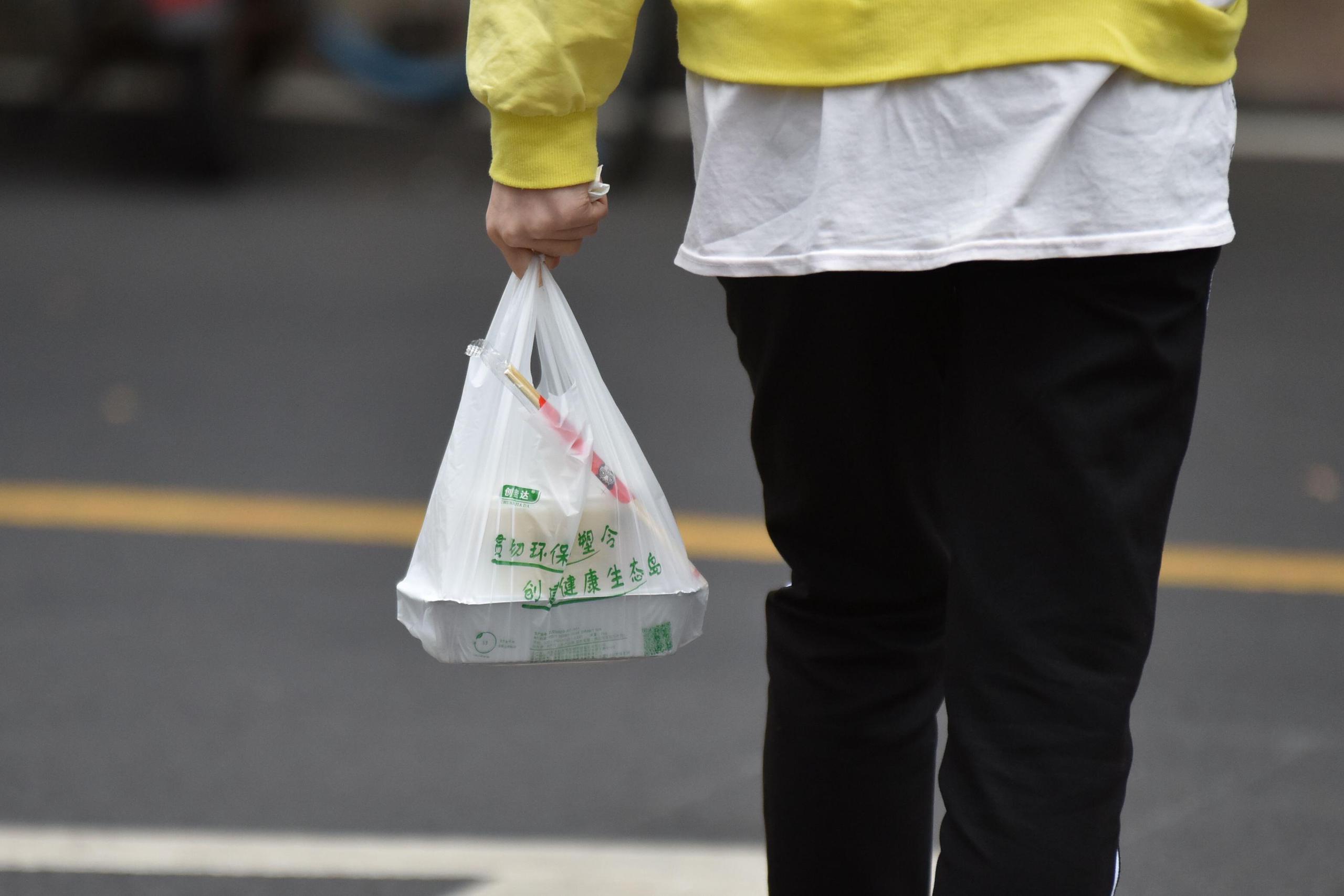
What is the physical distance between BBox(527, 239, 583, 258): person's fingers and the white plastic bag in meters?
0.06

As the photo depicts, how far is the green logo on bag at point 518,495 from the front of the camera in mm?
A: 1569

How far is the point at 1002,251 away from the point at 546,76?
0.40 meters

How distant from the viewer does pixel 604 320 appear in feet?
16.1

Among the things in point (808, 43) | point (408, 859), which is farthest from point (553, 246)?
point (408, 859)

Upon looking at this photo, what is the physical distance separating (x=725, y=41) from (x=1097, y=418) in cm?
40

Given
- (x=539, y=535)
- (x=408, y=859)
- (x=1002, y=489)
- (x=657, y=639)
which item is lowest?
(x=408, y=859)

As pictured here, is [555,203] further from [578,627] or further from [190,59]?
[190,59]

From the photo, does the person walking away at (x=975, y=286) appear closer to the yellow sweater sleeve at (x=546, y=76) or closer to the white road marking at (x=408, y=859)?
the yellow sweater sleeve at (x=546, y=76)

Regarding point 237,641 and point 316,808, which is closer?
point 316,808

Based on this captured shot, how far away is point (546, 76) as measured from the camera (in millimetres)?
1368

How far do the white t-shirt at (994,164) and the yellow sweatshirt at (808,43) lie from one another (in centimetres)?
2

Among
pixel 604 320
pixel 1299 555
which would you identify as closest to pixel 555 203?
pixel 1299 555

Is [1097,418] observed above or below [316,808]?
above

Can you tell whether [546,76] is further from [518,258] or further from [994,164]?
[994,164]
